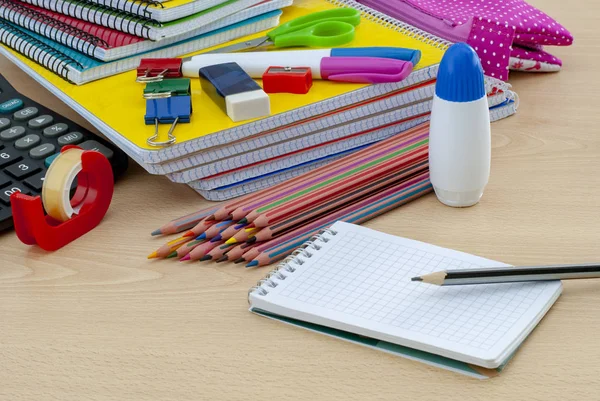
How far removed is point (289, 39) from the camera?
882 mm

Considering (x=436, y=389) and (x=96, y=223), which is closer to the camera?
(x=436, y=389)

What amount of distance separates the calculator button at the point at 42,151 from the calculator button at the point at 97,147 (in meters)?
0.03

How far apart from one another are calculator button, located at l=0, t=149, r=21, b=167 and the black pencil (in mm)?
396

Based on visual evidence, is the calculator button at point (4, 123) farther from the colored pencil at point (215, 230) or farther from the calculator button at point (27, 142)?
the colored pencil at point (215, 230)

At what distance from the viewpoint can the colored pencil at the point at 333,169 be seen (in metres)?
0.68

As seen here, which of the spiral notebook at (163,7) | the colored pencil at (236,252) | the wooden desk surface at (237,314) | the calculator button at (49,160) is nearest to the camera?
the wooden desk surface at (237,314)

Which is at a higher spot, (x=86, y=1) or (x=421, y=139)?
(x=86, y=1)

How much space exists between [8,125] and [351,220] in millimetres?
365

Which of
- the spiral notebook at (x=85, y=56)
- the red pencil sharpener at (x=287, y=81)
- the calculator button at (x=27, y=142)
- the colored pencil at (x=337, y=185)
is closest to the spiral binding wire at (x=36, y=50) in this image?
the spiral notebook at (x=85, y=56)

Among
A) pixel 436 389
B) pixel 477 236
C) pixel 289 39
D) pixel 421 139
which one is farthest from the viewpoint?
pixel 289 39

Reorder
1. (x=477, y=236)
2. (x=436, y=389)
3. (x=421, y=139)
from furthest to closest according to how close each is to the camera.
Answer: (x=421, y=139)
(x=477, y=236)
(x=436, y=389)

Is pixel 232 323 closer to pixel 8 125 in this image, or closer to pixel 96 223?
pixel 96 223

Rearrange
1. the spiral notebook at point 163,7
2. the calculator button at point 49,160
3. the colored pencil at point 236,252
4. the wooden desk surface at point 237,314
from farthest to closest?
the spiral notebook at point 163,7 → the calculator button at point 49,160 → the colored pencil at point 236,252 → the wooden desk surface at point 237,314

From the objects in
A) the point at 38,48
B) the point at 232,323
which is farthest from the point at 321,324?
the point at 38,48
